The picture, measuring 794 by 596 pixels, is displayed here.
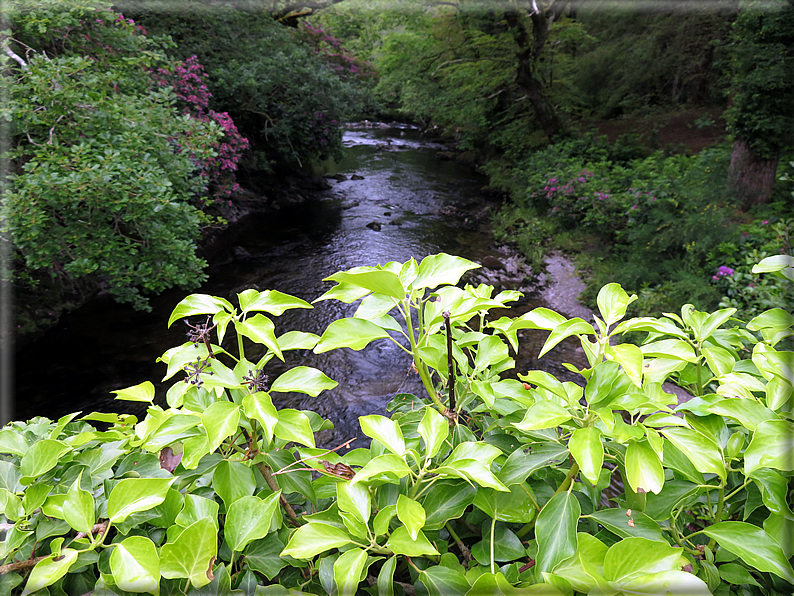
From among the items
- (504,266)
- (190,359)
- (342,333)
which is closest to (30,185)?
(190,359)

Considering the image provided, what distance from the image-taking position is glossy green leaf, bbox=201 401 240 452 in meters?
0.63

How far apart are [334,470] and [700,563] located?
584 millimetres

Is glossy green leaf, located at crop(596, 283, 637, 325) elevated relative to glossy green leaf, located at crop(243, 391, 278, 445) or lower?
elevated

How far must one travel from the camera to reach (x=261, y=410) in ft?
2.18

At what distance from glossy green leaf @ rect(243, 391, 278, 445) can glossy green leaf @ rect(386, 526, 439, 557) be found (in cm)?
24

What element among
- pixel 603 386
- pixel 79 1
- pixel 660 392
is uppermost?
pixel 79 1

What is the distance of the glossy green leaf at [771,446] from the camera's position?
57 cm

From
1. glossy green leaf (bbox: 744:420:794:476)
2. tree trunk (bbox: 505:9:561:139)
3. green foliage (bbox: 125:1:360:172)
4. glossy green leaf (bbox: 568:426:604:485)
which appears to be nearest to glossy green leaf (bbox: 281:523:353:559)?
glossy green leaf (bbox: 568:426:604:485)

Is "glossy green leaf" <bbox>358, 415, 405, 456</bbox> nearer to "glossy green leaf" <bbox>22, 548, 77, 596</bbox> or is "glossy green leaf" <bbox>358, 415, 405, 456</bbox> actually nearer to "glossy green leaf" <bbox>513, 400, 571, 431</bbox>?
"glossy green leaf" <bbox>513, 400, 571, 431</bbox>

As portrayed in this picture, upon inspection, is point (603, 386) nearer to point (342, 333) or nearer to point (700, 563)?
point (700, 563)

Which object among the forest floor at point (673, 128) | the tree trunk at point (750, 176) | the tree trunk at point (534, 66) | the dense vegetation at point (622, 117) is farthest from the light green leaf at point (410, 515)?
the tree trunk at point (534, 66)

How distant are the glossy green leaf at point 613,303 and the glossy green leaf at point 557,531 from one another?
32 centimetres

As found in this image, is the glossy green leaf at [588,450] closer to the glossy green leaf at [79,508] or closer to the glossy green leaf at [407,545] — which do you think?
the glossy green leaf at [407,545]

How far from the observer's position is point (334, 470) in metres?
0.70
